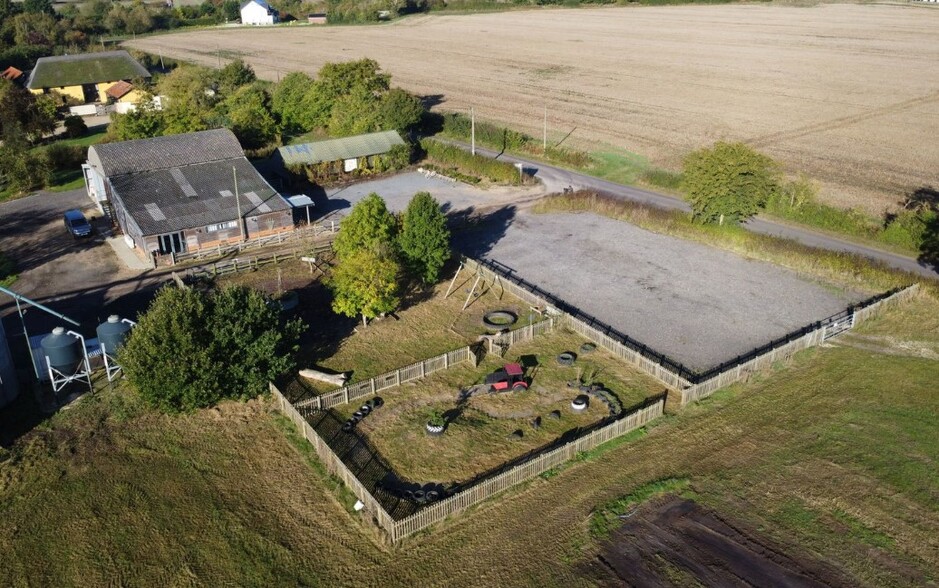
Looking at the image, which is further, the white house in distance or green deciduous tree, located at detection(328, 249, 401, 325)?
the white house in distance

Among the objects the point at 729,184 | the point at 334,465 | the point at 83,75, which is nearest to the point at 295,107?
the point at 83,75

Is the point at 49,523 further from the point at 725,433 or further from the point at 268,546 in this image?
the point at 725,433

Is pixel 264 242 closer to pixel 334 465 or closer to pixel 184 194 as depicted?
pixel 184 194

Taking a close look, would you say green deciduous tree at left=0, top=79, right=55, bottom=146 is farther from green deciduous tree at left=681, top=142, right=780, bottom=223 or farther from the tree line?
green deciduous tree at left=681, top=142, right=780, bottom=223

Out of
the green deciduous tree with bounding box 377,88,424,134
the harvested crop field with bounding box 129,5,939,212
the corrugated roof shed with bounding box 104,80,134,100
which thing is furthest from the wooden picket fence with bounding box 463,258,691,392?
the corrugated roof shed with bounding box 104,80,134,100

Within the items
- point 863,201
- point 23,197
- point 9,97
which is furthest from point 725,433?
point 9,97

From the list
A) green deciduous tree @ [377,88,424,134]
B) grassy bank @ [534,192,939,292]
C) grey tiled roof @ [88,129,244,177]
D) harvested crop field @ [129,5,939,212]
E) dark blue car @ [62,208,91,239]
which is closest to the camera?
grassy bank @ [534,192,939,292]

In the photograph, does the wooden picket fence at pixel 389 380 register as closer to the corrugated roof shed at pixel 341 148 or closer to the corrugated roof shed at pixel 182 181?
the corrugated roof shed at pixel 182 181
